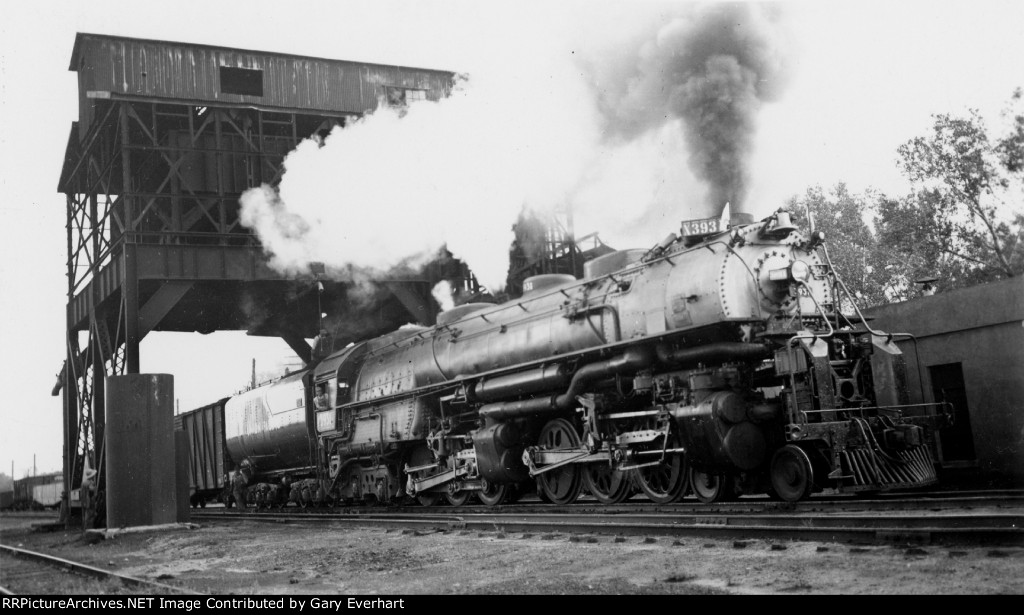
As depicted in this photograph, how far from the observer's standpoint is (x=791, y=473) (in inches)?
402

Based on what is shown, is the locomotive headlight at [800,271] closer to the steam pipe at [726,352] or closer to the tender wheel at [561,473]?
the steam pipe at [726,352]

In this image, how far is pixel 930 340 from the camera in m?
13.8

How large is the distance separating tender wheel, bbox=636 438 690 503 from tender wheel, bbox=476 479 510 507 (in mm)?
3073

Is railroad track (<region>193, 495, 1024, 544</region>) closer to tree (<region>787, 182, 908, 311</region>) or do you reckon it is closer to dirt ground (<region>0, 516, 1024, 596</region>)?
dirt ground (<region>0, 516, 1024, 596</region>)

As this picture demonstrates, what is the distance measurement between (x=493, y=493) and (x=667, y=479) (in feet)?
11.8

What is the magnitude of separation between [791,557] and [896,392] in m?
4.66

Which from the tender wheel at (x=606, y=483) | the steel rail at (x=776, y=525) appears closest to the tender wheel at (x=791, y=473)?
the steel rail at (x=776, y=525)

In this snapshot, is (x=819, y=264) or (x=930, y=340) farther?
(x=930, y=340)

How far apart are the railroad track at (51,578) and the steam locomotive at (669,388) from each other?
599 cm

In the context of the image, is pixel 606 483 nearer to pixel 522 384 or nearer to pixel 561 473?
pixel 561 473

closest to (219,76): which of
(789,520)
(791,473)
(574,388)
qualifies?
(574,388)

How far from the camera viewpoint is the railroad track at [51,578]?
736 cm
